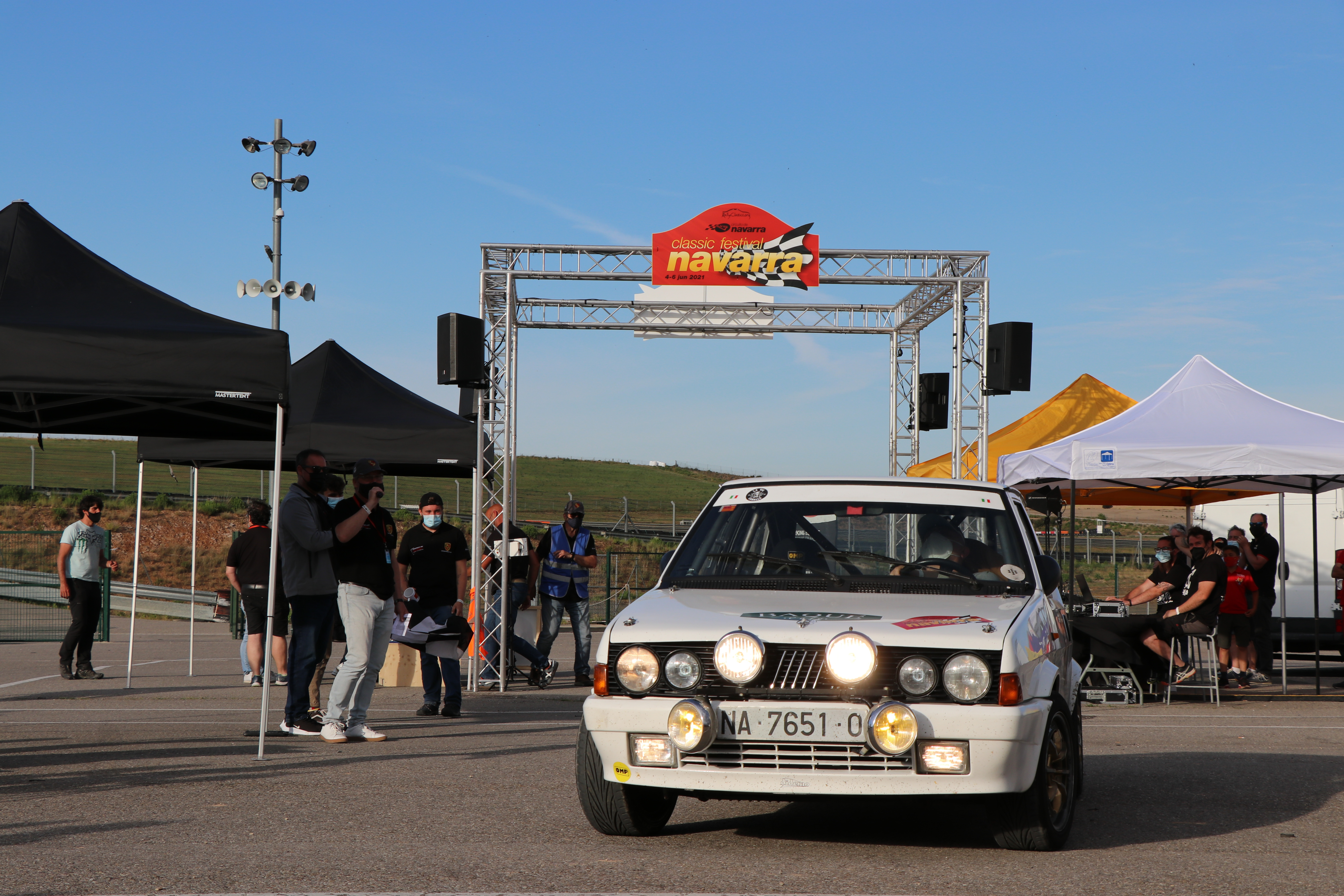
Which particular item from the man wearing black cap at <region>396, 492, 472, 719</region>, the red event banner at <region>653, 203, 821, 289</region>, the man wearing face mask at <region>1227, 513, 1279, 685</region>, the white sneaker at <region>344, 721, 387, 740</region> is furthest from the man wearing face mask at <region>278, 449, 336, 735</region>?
the man wearing face mask at <region>1227, 513, 1279, 685</region>

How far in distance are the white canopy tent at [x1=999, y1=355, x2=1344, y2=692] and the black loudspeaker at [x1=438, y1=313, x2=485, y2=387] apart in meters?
5.53

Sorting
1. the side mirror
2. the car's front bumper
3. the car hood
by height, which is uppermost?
the side mirror

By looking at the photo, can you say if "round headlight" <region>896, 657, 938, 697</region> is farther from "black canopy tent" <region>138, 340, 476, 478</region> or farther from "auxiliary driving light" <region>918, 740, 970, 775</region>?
"black canopy tent" <region>138, 340, 476, 478</region>

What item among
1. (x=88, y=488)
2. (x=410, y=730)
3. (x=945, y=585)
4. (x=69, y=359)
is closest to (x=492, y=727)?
(x=410, y=730)

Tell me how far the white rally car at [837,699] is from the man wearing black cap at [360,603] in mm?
3105

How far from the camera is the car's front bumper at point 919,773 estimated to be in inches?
186

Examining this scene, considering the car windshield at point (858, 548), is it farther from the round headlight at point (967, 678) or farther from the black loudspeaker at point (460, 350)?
the black loudspeaker at point (460, 350)

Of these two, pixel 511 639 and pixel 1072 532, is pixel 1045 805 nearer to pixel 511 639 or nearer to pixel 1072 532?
pixel 1072 532

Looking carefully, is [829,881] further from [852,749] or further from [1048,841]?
[1048,841]

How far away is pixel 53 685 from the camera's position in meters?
12.2

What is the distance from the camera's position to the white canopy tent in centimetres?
1164

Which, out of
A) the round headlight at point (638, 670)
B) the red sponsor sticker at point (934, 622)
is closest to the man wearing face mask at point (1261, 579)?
the red sponsor sticker at point (934, 622)

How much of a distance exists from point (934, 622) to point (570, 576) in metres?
8.28

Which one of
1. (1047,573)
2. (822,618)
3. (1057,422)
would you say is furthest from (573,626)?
(1057,422)
